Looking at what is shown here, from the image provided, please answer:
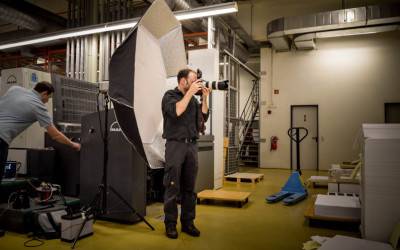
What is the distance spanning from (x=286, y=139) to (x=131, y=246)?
7571 mm

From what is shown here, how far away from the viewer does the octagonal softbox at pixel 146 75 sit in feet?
8.56

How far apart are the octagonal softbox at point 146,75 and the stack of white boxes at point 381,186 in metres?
1.94

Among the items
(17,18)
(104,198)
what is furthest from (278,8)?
(104,198)

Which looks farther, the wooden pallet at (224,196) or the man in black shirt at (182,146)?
the wooden pallet at (224,196)

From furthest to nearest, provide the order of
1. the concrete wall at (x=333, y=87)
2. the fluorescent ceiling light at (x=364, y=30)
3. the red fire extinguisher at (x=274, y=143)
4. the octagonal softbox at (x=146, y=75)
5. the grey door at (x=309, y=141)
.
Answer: the red fire extinguisher at (x=274, y=143), the grey door at (x=309, y=141), the concrete wall at (x=333, y=87), the fluorescent ceiling light at (x=364, y=30), the octagonal softbox at (x=146, y=75)

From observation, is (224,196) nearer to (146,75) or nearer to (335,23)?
(146,75)

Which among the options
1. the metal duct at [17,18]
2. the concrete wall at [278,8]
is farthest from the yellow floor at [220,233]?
the concrete wall at [278,8]

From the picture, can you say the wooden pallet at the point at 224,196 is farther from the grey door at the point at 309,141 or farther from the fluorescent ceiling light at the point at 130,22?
the grey door at the point at 309,141

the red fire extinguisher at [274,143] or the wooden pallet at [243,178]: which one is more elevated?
the red fire extinguisher at [274,143]

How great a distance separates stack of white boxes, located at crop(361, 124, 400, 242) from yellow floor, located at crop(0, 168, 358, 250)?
60 centimetres

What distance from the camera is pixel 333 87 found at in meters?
9.14

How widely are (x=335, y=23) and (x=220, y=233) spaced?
6.01 m

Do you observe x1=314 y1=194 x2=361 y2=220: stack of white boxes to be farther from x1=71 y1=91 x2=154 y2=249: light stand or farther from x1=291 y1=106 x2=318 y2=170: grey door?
x1=291 y1=106 x2=318 y2=170: grey door

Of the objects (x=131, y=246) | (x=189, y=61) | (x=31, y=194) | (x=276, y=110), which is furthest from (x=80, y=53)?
(x=276, y=110)
